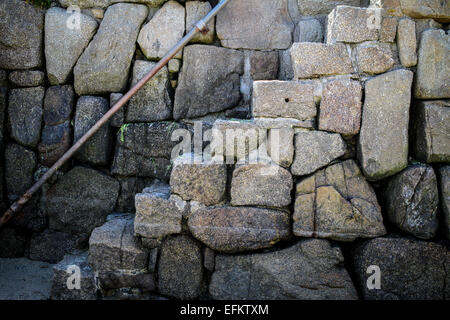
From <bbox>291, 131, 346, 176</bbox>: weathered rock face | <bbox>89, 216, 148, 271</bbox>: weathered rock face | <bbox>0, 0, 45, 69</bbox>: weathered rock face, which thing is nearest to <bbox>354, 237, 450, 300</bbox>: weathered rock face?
<bbox>291, 131, 346, 176</bbox>: weathered rock face

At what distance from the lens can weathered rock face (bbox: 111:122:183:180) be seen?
119 inches

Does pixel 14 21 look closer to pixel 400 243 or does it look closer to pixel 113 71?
pixel 113 71

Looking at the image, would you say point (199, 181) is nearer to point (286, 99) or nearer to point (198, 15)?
point (286, 99)

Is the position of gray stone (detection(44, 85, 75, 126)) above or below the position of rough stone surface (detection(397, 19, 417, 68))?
below

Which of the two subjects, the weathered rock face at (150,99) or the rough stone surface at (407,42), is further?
the weathered rock face at (150,99)

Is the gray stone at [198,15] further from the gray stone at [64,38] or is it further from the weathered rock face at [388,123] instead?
the weathered rock face at [388,123]

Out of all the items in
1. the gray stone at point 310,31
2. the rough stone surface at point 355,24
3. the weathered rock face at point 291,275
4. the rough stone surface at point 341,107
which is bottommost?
the weathered rock face at point 291,275

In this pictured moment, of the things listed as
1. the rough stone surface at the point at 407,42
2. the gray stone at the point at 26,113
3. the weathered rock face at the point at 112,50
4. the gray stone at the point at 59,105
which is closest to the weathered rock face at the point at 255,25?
the weathered rock face at the point at 112,50

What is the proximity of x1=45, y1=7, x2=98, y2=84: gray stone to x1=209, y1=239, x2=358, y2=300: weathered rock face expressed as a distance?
2.21m

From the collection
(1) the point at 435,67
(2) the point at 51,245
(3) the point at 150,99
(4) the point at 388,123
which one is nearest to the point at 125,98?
(3) the point at 150,99

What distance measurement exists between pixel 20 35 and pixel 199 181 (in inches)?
82.0

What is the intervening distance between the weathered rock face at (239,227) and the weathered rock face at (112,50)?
1462 mm

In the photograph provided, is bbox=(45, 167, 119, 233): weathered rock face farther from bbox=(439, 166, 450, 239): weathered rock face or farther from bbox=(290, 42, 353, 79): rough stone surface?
bbox=(439, 166, 450, 239): weathered rock face

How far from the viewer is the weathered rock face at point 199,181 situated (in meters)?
2.52
